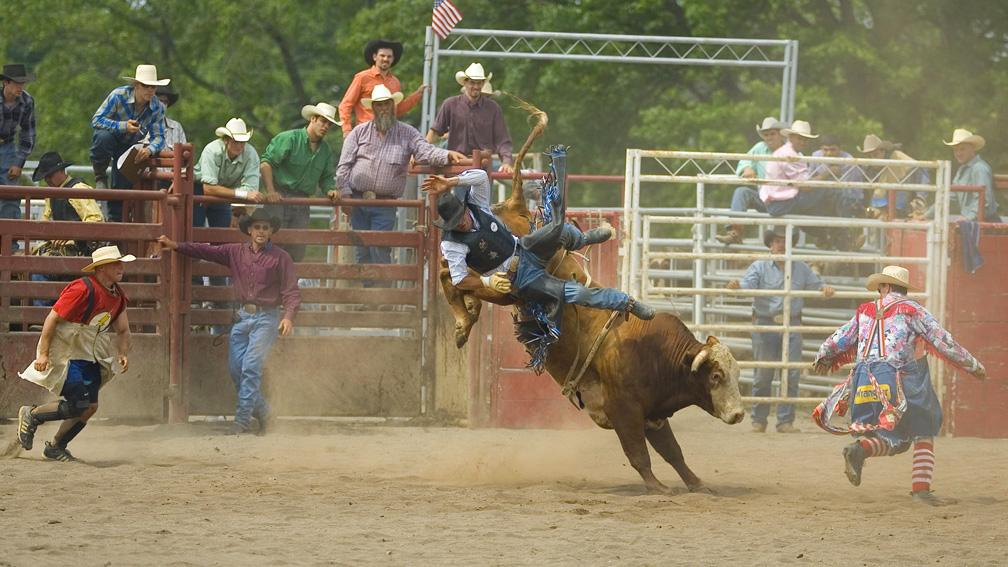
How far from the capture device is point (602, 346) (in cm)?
808

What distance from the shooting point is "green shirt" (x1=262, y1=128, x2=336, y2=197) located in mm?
10773

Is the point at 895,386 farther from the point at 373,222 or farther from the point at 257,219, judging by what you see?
the point at 257,219

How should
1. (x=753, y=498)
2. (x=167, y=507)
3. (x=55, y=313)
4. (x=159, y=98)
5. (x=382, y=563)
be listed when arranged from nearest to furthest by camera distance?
(x=382, y=563) → (x=167, y=507) → (x=753, y=498) → (x=55, y=313) → (x=159, y=98)

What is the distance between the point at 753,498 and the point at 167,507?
367 centimetres

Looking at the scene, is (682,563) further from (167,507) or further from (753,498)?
(167,507)

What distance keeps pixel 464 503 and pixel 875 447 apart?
272cm

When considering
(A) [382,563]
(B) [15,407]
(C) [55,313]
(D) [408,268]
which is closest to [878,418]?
(A) [382,563]

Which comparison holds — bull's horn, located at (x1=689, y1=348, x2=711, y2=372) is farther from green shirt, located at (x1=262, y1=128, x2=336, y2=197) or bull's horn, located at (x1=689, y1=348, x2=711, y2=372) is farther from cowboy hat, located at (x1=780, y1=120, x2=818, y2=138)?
cowboy hat, located at (x1=780, y1=120, x2=818, y2=138)

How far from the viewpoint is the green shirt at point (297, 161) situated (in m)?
10.8

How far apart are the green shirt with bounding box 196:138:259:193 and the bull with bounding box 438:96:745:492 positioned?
10.2ft

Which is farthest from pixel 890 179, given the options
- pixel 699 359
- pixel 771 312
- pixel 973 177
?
pixel 699 359

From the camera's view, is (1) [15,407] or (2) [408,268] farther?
(2) [408,268]

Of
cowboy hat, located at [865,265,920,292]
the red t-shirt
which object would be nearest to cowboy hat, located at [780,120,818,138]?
cowboy hat, located at [865,265,920,292]

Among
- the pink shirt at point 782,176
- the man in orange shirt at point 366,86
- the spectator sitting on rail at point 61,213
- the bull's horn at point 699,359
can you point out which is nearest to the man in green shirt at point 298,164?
the man in orange shirt at point 366,86
